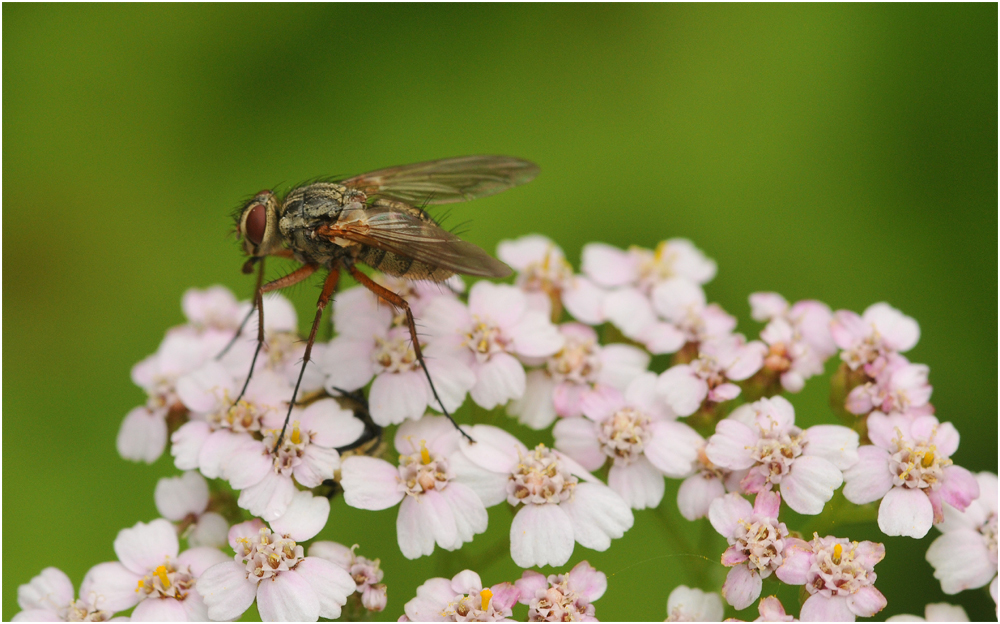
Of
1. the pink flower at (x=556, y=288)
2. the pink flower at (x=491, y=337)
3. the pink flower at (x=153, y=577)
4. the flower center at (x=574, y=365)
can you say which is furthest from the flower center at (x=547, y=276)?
the pink flower at (x=153, y=577)

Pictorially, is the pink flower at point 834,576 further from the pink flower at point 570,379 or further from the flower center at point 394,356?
the flower center at point 394,356

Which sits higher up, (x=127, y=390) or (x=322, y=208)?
(x=322, y=208)

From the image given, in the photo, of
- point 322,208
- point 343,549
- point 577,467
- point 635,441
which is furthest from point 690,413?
point 322,208

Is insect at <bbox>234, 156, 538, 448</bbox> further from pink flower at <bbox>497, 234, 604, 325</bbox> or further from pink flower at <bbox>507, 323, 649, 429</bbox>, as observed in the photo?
pink flower at <bbox>497, 234, 604, 325</bbox>

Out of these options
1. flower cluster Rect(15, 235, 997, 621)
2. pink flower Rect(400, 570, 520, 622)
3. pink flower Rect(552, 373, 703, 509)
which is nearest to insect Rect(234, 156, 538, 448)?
flower cluster Rect(15, 235, 997, 621)

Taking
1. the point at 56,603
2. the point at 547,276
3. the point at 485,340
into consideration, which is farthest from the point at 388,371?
the point at 56,603

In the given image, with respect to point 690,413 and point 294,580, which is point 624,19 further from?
point 294,580
